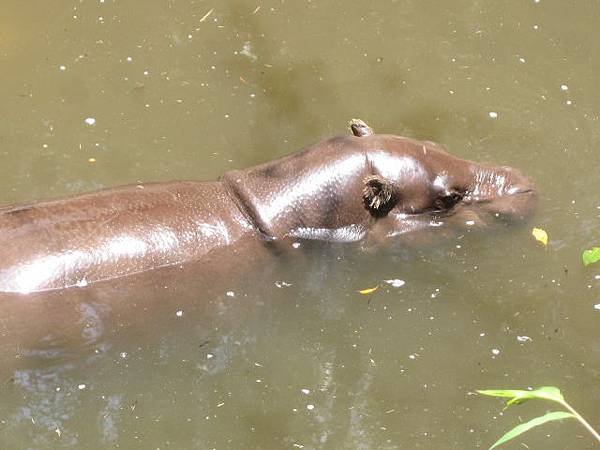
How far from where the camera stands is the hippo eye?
7066 millimetres

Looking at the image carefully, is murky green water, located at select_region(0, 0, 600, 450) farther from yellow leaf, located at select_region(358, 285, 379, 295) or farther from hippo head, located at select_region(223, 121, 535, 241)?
hippo head, located at select_region(223, 121, 535, 241)

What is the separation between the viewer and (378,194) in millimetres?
6711

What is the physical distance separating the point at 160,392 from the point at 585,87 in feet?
16.4

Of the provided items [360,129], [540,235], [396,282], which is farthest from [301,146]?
[540,235]

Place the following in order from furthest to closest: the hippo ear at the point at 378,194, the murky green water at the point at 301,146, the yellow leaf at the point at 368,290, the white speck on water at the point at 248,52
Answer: the white speck on water at the point at 248,52
the yellow leaf at the point at 368,290
the hippo ear at the point at 378,194
the murky green water at the point at 301,146

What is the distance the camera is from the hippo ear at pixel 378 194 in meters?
6.65

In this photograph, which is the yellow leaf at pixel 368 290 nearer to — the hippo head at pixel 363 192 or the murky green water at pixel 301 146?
the murky green water at pixel 301 146

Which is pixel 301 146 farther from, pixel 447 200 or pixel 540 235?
pixel 540 235

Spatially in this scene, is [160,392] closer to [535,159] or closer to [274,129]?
[274,129]

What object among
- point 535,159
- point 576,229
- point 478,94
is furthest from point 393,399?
point 478,94

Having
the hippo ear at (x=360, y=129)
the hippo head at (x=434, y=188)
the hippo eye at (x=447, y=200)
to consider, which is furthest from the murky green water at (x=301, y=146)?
the hippo ear at (x=360, y=129)

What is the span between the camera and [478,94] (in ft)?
28.1

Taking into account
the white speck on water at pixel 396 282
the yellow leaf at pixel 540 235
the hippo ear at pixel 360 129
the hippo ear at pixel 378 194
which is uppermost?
the hippo ear at pixel 360 129

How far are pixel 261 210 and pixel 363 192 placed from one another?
75 centimetres
